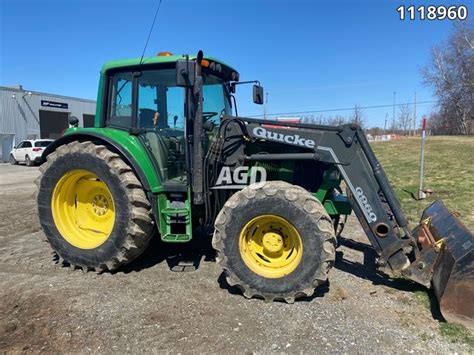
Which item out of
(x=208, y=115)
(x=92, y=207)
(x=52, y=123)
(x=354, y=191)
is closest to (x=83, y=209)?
(x=92, y=207)

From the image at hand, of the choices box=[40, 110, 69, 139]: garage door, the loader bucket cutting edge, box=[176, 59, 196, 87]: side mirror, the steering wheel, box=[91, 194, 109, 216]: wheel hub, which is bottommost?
the loader bucket cutting edge

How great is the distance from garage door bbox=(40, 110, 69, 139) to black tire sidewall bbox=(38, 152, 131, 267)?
31399 mm

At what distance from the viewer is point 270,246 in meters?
4.23

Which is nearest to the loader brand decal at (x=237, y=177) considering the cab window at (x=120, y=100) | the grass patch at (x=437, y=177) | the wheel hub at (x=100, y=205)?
the cab window at (x=120, y=100)

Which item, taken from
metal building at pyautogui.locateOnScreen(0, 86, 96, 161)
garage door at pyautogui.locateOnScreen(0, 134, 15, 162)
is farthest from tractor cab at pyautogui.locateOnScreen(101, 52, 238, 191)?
garage door at pyautogui.locateOnScreen(0, 134, 15, 162)

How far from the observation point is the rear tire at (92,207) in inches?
178

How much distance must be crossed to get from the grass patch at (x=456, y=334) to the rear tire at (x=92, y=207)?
3175 mm

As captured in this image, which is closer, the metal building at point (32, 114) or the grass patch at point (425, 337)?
the grass patch at point (425, 337)

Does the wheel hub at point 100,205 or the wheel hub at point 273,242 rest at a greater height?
the wheel hub at point 100,205

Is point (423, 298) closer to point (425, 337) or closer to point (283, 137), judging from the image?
point (425, 337)

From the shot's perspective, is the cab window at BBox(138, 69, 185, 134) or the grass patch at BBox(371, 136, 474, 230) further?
the grass patch at BBox(371, 136, 474, 230)

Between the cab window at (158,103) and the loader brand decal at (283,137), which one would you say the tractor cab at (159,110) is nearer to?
the cab window at (158,103)

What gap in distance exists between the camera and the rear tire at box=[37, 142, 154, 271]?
A: 4531 millimetres

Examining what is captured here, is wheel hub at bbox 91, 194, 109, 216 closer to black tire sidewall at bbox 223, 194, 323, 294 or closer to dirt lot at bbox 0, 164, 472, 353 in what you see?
Result: dirt lot at bbox 0, 164, 472, 353
